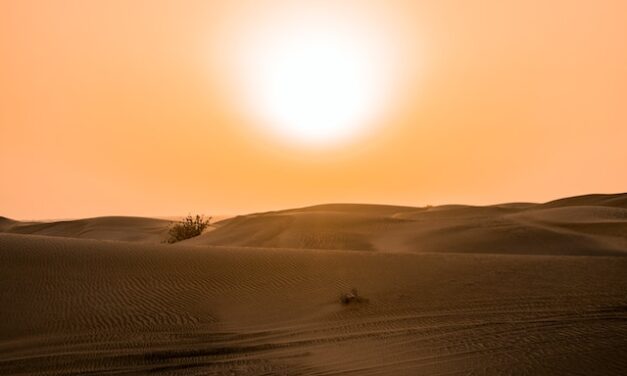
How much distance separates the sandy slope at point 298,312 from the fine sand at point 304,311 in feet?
0.05

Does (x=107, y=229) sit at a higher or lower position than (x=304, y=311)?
higher

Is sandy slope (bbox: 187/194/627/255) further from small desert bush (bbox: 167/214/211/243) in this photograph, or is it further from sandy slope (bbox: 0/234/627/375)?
sandy slope (bbox: 0/234/627/375)

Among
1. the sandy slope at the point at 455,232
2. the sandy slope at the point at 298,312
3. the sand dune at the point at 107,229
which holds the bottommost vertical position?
the sandy slope at the point at 298,312

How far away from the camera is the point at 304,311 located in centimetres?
482

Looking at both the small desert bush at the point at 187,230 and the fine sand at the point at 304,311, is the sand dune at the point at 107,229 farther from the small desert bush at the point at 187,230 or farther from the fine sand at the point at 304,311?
the fine sand at the point at 304,311

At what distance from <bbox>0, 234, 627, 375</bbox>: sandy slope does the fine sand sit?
0.05ft

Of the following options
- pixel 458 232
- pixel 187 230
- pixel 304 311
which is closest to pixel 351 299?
pixel 304 311

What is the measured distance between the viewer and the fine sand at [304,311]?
128 inches

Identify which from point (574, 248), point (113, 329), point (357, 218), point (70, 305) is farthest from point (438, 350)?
point (357, 218)

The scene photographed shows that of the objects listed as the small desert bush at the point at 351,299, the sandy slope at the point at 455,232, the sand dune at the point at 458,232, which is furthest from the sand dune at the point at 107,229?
the small desert bush at the point at 351,299

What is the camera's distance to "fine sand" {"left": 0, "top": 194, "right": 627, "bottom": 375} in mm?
3244

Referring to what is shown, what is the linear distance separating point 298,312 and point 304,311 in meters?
0.07

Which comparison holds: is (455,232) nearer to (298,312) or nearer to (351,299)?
(351,299)

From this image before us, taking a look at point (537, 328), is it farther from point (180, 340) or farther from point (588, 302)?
point (180, 340)
